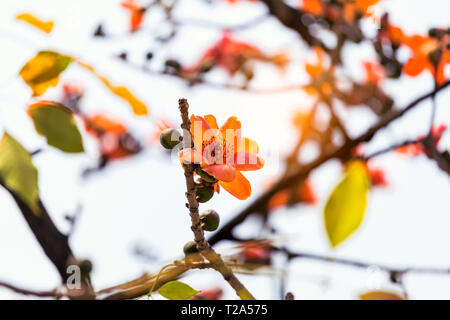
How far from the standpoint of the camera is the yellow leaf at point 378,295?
468mm

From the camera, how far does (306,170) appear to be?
126cm

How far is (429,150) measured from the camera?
993 millimetres

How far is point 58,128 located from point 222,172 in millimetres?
176

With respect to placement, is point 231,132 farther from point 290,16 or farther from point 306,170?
point 290,16

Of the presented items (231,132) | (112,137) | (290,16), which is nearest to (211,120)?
(231,132)

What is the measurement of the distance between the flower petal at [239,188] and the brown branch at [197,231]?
0.05 meters

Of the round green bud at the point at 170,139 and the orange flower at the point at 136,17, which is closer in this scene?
the round green bud at the point at 170,139

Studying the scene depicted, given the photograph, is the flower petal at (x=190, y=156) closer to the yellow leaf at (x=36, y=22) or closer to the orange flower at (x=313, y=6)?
the yellow leaf at (x=36, y=22)

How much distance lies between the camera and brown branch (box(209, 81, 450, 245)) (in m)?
1.09

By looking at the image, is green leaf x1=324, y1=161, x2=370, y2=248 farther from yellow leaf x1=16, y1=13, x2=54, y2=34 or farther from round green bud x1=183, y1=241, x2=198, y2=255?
yellow leaf x1=16, y1=13, x2=54, y2=34

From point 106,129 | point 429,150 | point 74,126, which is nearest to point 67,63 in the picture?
point 74,126

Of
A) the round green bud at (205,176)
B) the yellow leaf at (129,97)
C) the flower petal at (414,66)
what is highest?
the flower petal at (414,66)

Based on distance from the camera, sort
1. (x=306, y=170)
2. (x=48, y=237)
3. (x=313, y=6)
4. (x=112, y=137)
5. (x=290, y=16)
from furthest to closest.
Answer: (x=112, y=137) → (x=313, y=6) → (x=290, y=16) → (x=306, y=170) → (x=48, y=237)

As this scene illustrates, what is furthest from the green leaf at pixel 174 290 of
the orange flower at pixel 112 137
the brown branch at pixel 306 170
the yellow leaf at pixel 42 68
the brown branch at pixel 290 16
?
the orange flower at pixel 112 137
